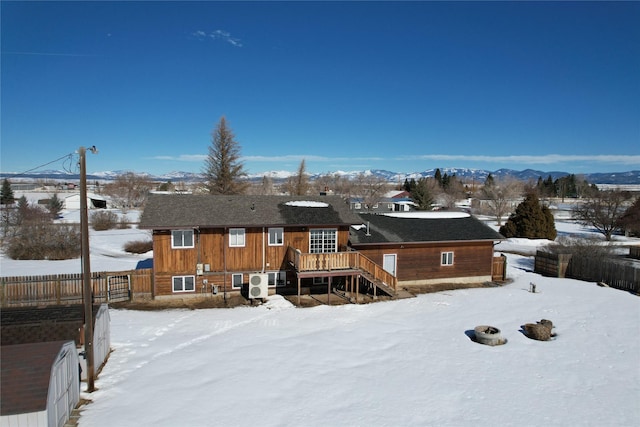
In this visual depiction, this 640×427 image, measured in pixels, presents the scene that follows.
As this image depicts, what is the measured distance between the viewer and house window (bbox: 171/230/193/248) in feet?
69.8

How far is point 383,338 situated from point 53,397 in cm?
1141

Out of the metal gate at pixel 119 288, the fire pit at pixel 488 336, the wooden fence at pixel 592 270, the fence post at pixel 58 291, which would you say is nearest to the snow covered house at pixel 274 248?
the metal gate at pixel 119 288

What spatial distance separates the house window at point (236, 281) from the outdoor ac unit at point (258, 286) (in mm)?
1644

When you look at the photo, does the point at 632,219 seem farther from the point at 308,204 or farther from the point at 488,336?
the point at 308,204

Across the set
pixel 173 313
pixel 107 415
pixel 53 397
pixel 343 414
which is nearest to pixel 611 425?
pixel 343 414

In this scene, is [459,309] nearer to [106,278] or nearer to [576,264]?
[576,264]

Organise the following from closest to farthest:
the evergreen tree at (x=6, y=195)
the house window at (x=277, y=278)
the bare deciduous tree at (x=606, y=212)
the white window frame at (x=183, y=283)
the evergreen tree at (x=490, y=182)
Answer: the white window frame at (x=183, y=283) → the house window at (x=277, y=278) → the bare deciduous tree at (x=606, y=212) → the evergreen tree at (x=6, y=195) → the evergreen tree at (x=490, y=182)

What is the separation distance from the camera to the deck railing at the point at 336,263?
2127 centimetres

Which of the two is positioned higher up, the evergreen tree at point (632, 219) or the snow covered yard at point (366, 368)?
the evergreen tree at point (632, 219)

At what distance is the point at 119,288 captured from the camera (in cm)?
2122

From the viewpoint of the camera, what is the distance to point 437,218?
29.2 m

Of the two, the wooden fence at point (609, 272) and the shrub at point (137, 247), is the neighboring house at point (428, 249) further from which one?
the shrub at point (137, 247)

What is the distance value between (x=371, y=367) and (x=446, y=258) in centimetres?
1428

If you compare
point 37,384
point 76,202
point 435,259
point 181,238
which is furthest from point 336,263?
point 76,202
